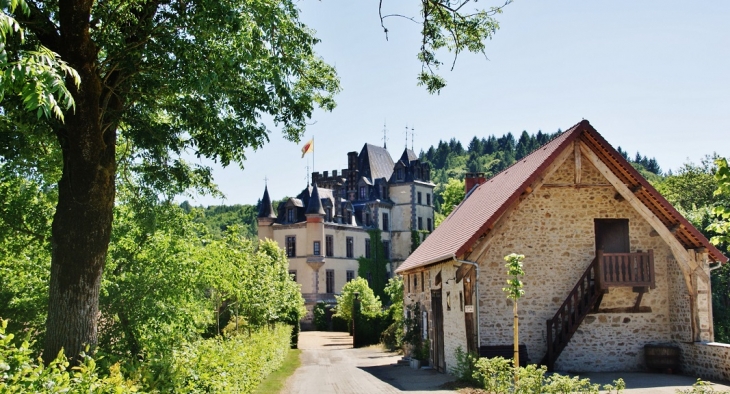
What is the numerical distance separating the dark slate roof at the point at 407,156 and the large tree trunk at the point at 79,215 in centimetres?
6142

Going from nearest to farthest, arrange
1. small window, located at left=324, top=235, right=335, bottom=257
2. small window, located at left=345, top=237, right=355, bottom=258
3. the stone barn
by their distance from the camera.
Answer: the stone barn → small window, located at left=324, top=235, right=335, bottom=257 → small window, located at left=345, top=237, right=355, bottom=258

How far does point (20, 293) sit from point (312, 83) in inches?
280

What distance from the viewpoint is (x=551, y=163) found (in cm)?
1916

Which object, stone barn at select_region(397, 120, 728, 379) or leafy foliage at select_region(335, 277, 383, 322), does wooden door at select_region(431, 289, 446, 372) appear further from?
leafy foliage at select_region(335, 277, 383, 322)

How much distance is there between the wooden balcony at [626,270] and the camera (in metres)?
18.8

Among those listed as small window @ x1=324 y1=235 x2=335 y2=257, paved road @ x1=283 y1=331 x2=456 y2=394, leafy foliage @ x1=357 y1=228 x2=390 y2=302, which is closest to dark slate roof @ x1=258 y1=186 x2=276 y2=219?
small window @ x1=324 y1=235 x2=335 y2=257

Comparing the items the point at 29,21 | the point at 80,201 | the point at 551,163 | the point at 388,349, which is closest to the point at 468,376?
the point at 551,163

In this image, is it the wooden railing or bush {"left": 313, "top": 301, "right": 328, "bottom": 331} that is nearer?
the wooden railing

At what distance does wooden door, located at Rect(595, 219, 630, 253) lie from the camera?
20312mm

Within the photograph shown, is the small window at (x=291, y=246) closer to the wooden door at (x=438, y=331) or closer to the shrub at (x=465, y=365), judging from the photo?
the wooden door at (x=438, y=331)

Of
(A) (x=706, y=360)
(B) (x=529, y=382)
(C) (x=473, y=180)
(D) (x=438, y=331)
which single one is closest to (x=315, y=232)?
(C) (x=473, y=180)

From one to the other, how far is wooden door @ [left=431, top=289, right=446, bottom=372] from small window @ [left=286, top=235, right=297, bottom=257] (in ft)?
129

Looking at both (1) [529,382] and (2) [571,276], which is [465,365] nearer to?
(2) [571,276]

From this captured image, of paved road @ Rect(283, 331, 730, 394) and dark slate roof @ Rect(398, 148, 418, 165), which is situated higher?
dark slate roof @ Rect(398, 148, 418, 165)
